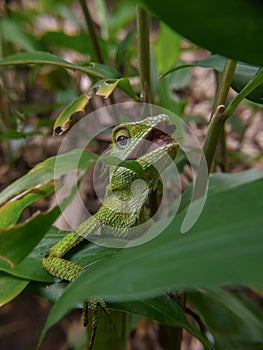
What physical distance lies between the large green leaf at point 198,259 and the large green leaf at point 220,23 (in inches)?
5.2

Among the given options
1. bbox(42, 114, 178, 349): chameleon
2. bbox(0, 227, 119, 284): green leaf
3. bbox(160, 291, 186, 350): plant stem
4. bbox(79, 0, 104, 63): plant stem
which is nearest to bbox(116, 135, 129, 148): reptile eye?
bbox(42, 114, 178, 349): chameleon

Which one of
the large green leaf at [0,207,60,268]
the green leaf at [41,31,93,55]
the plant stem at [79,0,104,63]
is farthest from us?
the green leaf at [41,31,93,55]

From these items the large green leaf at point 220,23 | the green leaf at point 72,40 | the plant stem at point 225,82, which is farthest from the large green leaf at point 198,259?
the green leaf at point 72,40

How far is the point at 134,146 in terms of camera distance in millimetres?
926

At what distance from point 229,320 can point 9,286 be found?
1.84 feet

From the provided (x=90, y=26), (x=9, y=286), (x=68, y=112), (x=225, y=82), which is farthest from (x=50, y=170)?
(x=90, y=26)

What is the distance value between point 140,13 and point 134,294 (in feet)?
2.48

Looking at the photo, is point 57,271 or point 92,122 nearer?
point 57,271

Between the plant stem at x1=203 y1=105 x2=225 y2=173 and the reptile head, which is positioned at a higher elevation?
the plant stem at x1=203 y1=105 x2=225 y2=173

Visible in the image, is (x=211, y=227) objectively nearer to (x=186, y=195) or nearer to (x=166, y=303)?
(x=166, y=303)

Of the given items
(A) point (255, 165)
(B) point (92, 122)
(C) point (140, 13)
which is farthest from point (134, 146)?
(A) point (255, 165)

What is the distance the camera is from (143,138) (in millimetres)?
914

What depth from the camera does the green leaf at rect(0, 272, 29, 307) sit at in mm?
713

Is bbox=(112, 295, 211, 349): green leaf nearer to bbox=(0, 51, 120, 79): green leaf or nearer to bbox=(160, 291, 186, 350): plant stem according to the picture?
bbox=(160, 291, 186, 350): plant stem
